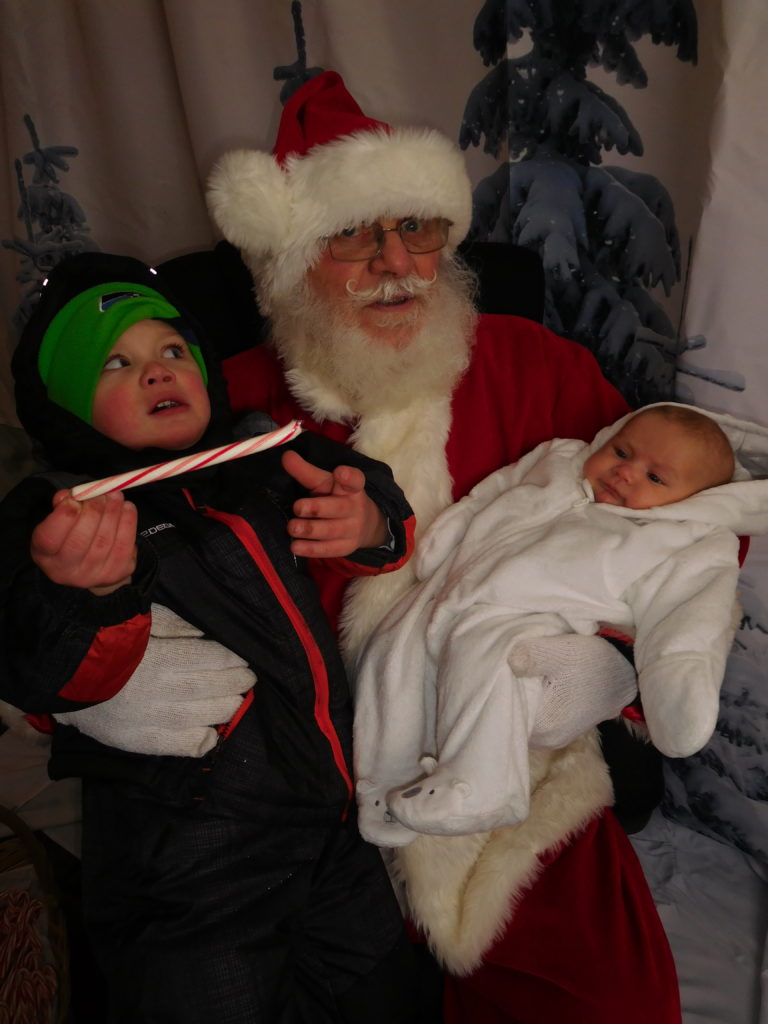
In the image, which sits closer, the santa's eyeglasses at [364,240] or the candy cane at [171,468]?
the candy cane at [171,468]

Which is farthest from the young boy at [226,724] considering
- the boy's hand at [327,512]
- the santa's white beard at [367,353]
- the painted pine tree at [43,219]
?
the painted pine tree at [43,219]

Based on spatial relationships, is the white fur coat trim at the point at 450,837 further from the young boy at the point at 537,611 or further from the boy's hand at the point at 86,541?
the boy's hand at the point at 86,541

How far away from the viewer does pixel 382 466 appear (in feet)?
3.89

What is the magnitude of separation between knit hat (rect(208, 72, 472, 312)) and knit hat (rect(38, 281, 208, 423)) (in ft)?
0.95

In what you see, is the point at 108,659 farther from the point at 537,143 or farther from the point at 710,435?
the point at 537,143

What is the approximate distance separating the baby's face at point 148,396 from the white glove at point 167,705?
25cm

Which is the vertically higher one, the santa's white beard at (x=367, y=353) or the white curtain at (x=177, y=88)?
the white curtain at (x=177, y=88)

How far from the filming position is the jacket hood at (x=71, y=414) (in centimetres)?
105

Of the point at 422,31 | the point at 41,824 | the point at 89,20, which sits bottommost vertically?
the point at 41,824

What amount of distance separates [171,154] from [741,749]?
2.00 m

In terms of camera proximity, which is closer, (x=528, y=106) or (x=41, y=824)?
(x=528, y=106)

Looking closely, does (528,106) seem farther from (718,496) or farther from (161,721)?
(161,721)

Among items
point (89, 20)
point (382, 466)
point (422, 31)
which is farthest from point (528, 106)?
point (89, 20)

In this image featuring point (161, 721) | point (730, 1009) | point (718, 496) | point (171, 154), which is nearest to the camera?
point (161, 721)
